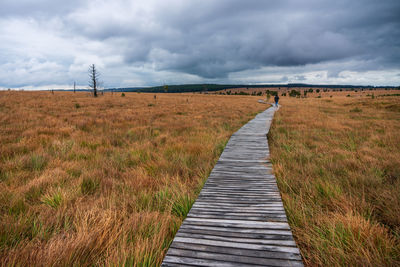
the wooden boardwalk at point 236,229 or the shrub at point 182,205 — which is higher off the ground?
the wooden boardwalk at point 236,229

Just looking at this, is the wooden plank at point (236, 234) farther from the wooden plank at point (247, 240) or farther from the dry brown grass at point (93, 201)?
the dry brown grass at point (93, 201)

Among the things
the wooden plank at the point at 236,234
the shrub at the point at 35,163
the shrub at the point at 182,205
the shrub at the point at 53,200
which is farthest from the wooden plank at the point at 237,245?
the shrub at the point at 35,163

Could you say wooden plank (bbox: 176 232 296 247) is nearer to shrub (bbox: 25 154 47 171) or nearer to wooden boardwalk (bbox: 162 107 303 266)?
wooden boardwalk (bbox: 162 107 303 266)

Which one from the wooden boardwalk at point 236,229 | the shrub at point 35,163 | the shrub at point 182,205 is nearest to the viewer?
the wooden boardwalk at point 236,229

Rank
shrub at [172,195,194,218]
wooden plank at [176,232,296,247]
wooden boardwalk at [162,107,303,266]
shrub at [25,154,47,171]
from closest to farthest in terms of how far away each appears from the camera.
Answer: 1. wooden boardwalk at [162,107,303,266]
2. wooden plank at [176,232,296,247]
3. shrub at [172,195,194,218]
4. shrub at [25,154,47,171]

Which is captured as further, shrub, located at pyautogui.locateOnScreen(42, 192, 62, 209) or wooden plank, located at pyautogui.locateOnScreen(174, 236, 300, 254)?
shrub, located at pyautogui.locateOnScreen(42, 192, 62, 209)

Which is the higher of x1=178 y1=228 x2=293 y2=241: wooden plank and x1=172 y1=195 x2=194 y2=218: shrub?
x1=178 y1=228 x2=293 y2=241: wooden plank

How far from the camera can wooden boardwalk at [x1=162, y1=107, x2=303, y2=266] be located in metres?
1.63

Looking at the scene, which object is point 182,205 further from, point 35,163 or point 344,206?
point 35,163

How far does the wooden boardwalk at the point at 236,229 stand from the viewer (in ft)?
5.35

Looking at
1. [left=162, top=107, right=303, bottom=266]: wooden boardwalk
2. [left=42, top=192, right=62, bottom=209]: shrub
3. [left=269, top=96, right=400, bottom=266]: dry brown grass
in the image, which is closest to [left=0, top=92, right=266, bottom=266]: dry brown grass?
[left=42, top=192, right=62, bottom=209]: shrub

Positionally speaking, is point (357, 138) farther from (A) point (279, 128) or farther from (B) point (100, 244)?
(B) point (100, 244)

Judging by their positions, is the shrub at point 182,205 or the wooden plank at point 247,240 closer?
the wooden plank at point 247,240

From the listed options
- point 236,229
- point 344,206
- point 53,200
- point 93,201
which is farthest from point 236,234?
point 53,200
